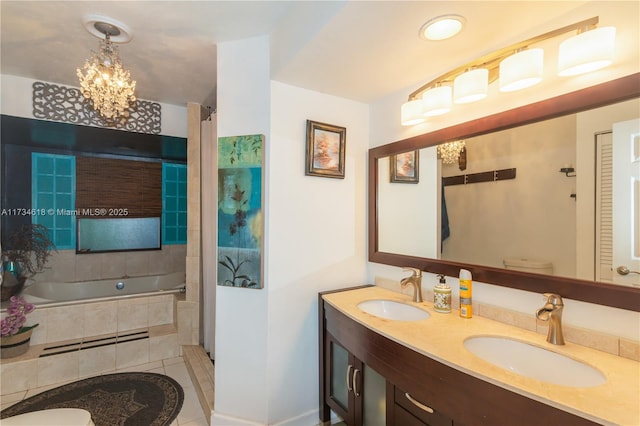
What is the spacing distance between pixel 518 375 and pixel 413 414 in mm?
471

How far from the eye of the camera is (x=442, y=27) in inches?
47.3

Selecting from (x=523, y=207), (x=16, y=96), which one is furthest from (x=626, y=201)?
(x=16, y=96)

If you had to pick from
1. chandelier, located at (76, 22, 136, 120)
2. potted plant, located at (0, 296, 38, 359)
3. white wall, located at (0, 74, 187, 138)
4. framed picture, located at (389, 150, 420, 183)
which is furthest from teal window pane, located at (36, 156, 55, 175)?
framed picture, located at (389, 150, 420, 183)

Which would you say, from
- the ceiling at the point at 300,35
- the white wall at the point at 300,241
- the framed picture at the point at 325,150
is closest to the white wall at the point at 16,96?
the ceiling at the point at 300,35

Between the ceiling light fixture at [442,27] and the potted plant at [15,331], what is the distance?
11.5 feet

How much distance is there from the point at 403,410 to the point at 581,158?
49.7 inches

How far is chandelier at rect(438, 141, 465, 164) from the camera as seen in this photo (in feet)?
5.17

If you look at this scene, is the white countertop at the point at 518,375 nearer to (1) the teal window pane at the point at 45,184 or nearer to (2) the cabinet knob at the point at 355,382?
(2) the cabinet knob at the point at 355,382

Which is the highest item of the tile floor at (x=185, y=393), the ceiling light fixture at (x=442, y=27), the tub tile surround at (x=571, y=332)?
the ceiling light fixture at (x=442, y=27)

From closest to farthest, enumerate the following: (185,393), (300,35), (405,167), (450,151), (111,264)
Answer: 1. (300,35)
2. (450,151)
3. (405,167)
4. (185,393)
5. (111,264)

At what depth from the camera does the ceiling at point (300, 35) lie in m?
1.14

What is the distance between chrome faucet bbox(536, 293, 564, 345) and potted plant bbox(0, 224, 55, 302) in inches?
159

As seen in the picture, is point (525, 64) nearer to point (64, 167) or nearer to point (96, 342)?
point (96, 342)

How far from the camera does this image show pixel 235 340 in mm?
1847
